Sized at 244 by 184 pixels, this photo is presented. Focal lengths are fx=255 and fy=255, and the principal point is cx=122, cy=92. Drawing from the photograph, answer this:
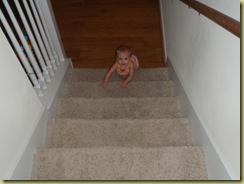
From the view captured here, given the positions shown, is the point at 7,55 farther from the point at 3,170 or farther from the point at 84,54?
the point at 84,54

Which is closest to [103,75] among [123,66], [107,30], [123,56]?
[123,66]

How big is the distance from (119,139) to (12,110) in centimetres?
76

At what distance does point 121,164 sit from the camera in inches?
58.4

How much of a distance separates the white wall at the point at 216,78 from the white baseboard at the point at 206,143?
29mm

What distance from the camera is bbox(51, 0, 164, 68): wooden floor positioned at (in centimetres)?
336

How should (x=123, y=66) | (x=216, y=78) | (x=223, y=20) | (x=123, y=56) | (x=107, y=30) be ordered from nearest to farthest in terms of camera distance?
(x=223, y=20) → (x=216, y=78) → (x=123, y=56) → (x=123, y=66) → (x=107, y=30)

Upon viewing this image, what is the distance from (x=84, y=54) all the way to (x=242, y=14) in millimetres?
2650

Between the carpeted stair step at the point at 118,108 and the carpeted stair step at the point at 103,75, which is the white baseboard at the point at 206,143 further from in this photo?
the carpeted stair step at the point at 103,75

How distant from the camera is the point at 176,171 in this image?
56.9 inches

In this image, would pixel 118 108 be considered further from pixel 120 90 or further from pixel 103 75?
pixel 103 75

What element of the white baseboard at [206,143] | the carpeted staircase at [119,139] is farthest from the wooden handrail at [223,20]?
the carpeted staircase at [119,139]

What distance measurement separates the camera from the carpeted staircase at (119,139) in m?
1.46

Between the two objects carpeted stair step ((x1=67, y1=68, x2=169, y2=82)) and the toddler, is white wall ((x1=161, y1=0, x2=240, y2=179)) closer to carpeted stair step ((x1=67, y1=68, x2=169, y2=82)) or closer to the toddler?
the toddler

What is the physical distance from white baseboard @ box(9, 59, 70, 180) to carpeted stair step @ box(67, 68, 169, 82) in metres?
0.36
